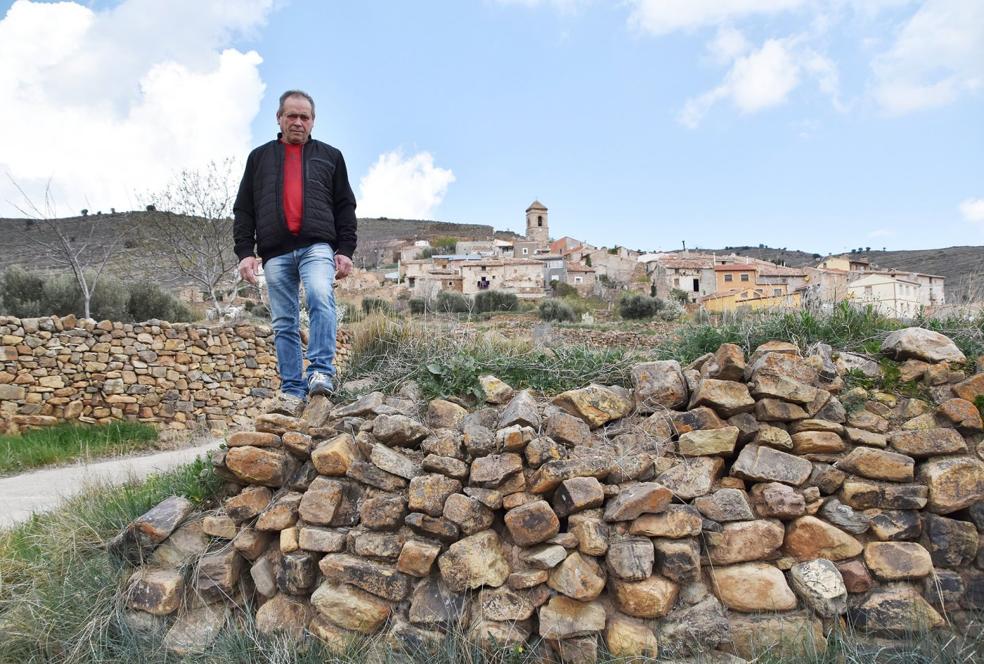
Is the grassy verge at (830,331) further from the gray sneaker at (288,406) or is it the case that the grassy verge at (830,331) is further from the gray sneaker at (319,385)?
the gray sneaker at (288,406)

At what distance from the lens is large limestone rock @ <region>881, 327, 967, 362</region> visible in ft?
9.84

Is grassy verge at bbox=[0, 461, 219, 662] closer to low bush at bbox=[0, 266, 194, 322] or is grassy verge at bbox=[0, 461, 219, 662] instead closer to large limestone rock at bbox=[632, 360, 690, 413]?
large limestone rock at bbox=[632, 360, 690, 413]

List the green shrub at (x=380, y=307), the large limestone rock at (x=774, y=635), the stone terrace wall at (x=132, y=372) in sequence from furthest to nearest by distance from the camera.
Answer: the stone terrace wall at (x=132, y=372) → the green shrub at (x=380, y=307) → the large limestone rock at (x=774, y=635)

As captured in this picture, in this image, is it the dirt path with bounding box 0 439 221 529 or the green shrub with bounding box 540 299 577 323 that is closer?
the dirt path with bounding box 0 439 221 529

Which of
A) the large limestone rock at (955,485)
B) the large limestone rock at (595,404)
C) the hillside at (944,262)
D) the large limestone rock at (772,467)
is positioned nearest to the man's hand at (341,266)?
the large limestone rock at (595,404)

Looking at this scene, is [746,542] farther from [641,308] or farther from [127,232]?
[127,232]

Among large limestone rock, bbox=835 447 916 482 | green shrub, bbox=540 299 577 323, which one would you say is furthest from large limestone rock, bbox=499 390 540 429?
green shrub, bbox=540 299 577 323

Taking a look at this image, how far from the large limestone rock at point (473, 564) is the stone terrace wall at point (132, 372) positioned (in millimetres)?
5724

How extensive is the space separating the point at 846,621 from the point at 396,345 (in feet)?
9.79

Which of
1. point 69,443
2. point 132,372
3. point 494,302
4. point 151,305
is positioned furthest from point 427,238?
point 69,443

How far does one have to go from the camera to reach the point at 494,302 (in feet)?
82.2

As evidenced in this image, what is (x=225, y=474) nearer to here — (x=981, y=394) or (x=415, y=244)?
(x=981, y=394)

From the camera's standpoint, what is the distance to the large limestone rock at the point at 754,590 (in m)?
2.55

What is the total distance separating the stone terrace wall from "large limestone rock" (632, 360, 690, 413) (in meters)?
5.64
